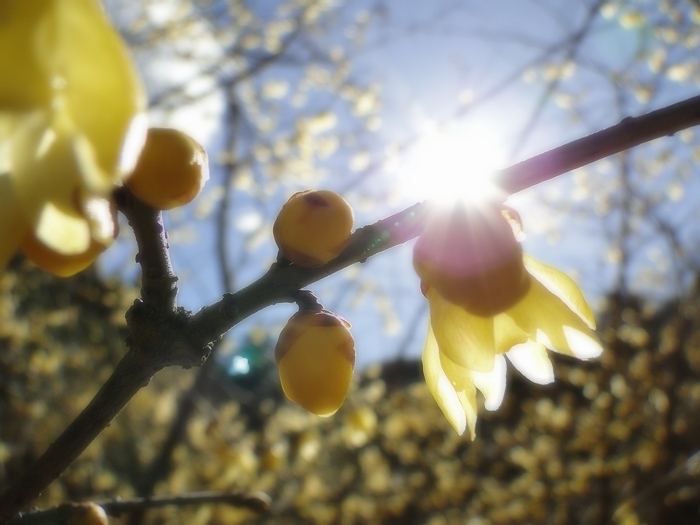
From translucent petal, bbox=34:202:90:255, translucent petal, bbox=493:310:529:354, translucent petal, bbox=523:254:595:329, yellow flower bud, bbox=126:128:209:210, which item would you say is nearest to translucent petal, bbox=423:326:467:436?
translucent petal, bbox=493:310:529:354

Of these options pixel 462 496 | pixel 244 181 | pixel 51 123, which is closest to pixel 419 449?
pixel 462 496

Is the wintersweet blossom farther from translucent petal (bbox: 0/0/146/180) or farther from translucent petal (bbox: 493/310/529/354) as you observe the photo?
translucent petal (bbox: 0/0/146/180)

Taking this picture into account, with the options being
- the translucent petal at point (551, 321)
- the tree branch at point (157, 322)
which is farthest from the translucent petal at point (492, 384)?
the tree branch at point (157, 322)

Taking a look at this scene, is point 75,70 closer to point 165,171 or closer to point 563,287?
point 165,171

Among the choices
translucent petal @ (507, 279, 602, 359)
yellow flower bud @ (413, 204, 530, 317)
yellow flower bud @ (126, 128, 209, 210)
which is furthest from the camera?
translucent petal @ (507, 279, 602, 359)

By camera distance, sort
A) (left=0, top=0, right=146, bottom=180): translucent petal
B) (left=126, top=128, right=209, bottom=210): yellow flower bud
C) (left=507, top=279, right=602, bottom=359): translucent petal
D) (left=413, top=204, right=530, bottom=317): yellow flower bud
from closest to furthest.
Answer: (left=0, top=0, right=146, bottom=180): translucent petal → (left=126, top=128, right=209, bottom=210): yellow flower bud → (left=413, top=204, right=530, bottom=317): yellow flower bud → (left=507, top=279, right=602, bottom=359): translucent petal

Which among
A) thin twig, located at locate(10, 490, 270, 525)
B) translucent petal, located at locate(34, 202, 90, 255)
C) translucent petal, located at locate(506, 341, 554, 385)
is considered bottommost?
thin twig, located at locate(10, 490, 270, 525)

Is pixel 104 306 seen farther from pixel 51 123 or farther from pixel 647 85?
pixel 647 85
